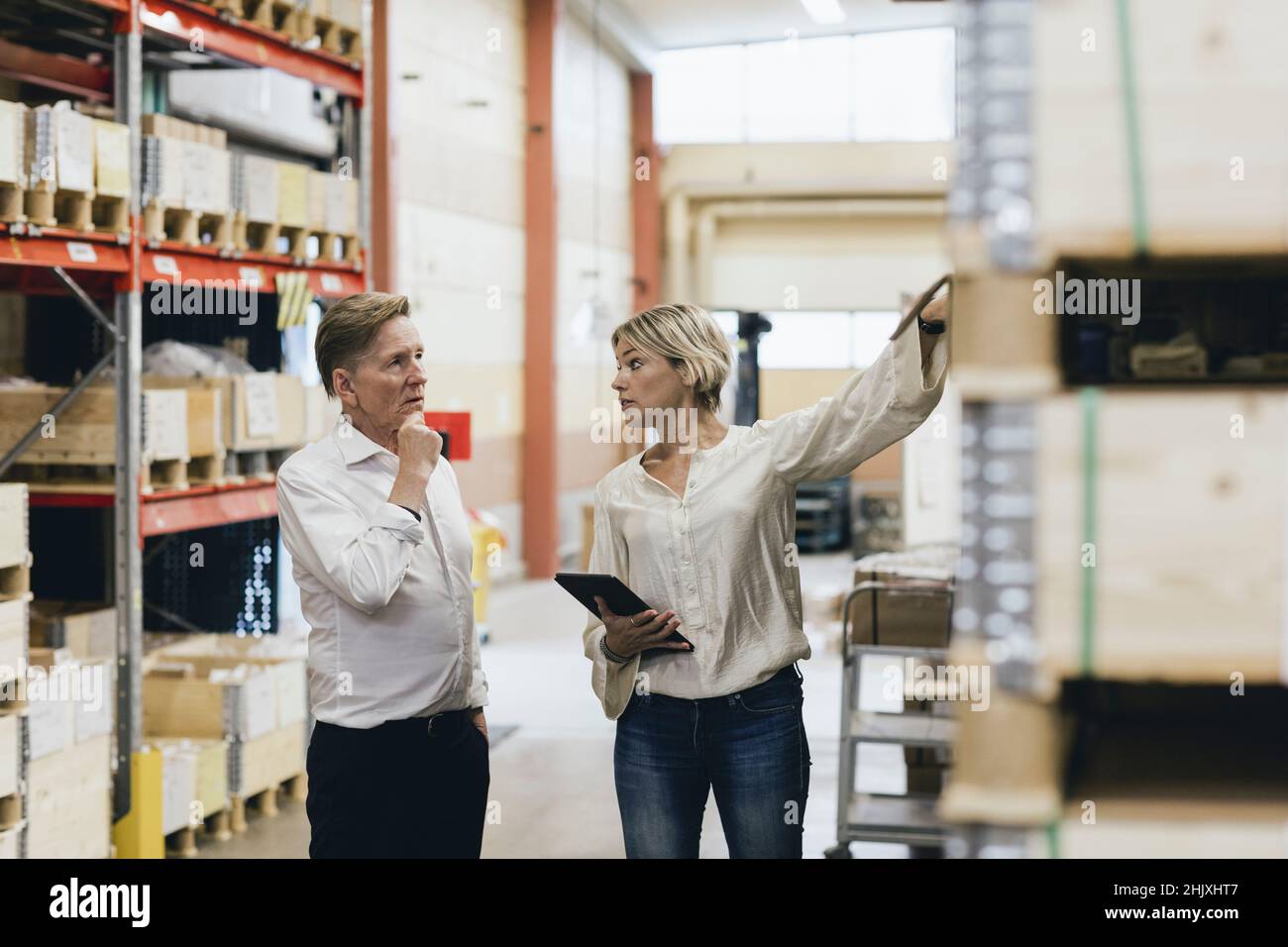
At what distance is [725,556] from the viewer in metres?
2.98

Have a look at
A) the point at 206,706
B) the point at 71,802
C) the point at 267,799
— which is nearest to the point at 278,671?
the point at 206,706

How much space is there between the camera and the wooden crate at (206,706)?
621 cm

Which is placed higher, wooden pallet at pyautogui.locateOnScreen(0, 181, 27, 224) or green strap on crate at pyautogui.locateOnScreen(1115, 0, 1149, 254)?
wooden pallet at pyautogui.locateOnScreen(0, 181, 27, 224)

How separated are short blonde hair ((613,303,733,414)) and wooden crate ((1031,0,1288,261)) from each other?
156 centimetres

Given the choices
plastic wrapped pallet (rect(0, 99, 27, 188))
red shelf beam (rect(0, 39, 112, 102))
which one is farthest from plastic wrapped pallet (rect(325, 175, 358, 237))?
plastic wrapped pallet (rect(0, 99, 27, 188))

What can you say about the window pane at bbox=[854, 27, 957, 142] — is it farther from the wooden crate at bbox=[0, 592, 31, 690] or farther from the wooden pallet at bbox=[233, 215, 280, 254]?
the wooden crate at bbox=[0, 592, 31, 690]

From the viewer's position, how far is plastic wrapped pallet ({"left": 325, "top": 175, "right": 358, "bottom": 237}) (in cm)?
684

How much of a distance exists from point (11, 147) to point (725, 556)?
3.31 metres

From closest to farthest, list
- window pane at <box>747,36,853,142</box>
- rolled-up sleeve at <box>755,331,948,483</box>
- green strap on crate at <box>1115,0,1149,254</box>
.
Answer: green strap on crate at <box>1115,0,1149,254</box>, rolled-up sleeve at <box>755,331,948,483</box>, window pane at <box>747,36,853,142</box>

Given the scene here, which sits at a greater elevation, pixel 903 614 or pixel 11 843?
pixel 903 614

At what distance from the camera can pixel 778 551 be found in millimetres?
3021

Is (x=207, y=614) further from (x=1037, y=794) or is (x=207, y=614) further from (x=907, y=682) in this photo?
(x=1037, y=794)

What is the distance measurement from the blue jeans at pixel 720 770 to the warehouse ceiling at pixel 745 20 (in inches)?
638

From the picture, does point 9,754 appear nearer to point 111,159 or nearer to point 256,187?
point 111,159
